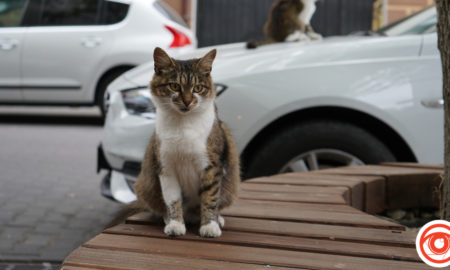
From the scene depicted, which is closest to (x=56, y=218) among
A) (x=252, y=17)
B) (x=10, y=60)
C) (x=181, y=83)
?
(x=181, y=83)

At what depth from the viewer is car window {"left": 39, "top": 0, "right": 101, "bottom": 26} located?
359 inches

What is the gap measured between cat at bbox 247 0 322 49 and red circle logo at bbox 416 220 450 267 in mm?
3497

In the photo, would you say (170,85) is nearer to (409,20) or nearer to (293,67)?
(293,67)

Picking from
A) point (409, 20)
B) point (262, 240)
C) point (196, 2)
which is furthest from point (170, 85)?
point (196, 2)

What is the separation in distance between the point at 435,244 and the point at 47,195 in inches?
168

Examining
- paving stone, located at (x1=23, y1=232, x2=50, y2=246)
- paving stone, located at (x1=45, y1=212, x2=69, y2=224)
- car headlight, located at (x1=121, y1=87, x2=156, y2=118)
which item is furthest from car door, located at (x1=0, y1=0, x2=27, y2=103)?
car headlight, located at (x1=121, y1=87, x2=156, y2=118)

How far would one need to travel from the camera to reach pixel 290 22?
5656 millimetres

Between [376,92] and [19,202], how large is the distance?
3.14 metres

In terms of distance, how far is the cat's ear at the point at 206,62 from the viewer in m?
2.14

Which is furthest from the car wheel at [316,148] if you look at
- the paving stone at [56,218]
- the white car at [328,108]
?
the paving stone at [56,218]

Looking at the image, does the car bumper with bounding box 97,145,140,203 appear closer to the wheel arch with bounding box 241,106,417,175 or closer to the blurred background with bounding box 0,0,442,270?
the blurred background with bounding box 0,0,442,270

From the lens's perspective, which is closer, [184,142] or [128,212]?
[184,142]

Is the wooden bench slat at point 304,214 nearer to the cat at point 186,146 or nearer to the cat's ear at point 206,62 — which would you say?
the cat at point 186,146

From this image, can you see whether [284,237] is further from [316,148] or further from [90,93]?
[90,93]
